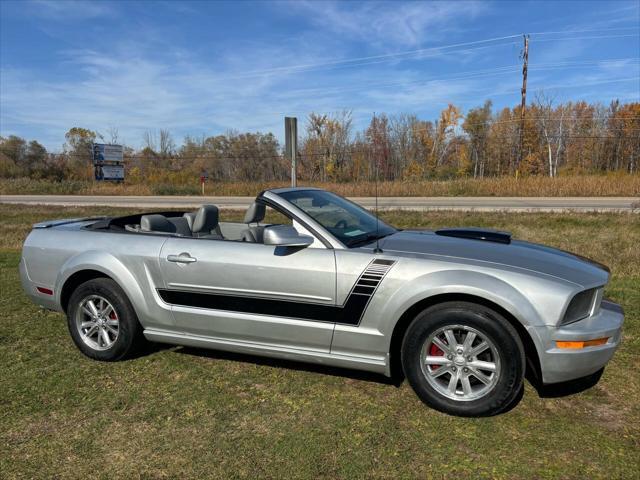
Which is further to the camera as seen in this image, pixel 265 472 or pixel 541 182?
pixel 541 182

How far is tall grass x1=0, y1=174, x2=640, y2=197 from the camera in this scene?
24.3 m

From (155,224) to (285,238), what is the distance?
5.91ft

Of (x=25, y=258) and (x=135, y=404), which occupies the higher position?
(x=25, y=258)

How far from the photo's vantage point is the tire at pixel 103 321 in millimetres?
4145

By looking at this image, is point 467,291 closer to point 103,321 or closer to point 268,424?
point 268,424

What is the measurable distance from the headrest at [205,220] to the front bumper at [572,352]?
3.07 meters

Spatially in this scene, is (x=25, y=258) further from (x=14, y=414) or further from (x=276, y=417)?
(x=276, y=417)

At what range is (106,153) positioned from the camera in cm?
4888

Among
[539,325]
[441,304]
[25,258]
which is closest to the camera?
[539,325]

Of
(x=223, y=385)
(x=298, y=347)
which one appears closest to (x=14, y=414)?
(x=223, y=385)

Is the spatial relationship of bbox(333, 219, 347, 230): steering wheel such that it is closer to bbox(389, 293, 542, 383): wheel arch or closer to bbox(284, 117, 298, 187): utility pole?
bbox(389, 293, 542, 383): wheel arch

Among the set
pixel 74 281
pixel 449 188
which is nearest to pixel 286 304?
pixel 74 281

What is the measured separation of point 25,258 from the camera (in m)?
4.65

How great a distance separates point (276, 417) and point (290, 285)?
2.93 feet
